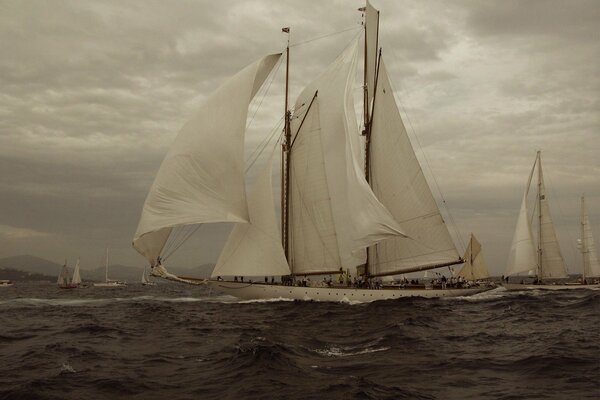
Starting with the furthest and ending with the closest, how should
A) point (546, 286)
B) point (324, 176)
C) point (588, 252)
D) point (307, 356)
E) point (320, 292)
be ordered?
point (588, 252)
point (546, 286)
point (324, 176)
point (320, 292)
point (307, 356)

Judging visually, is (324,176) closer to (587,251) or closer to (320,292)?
(320,292)

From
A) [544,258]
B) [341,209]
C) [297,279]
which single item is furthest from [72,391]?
[544,258]

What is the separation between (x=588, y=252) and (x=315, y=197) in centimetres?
4512

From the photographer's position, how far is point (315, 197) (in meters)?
41.9

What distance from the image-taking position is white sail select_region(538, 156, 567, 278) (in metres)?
63.9

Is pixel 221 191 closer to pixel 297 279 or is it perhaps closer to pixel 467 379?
pixel 297 279

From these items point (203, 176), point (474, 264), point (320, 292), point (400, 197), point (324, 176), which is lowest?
point (320, 292)

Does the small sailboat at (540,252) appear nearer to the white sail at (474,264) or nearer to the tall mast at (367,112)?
the white sail at (474,264)

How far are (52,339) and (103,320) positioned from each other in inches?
312

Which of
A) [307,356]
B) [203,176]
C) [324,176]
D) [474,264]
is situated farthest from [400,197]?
[474,264]

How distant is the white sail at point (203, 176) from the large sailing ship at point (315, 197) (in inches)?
2.9

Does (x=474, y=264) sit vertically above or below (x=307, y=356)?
above

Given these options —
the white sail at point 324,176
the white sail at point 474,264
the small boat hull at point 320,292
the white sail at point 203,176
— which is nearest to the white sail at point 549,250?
the white sail at point 474,264

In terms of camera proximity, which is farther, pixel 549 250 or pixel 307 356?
pixel 549 250
